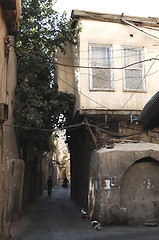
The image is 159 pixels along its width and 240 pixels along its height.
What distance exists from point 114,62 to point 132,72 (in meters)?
0.97

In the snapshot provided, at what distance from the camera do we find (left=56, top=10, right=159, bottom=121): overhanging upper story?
12.2 m

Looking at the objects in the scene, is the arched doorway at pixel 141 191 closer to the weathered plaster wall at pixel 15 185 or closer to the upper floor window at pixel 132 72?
the upper floor window at pixel 132 72

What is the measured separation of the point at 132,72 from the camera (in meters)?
12.7

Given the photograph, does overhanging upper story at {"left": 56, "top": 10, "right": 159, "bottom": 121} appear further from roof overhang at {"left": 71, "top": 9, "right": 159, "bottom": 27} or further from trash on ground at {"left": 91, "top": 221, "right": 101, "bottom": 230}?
trash on ground at {"left": 91, "top": 221, "right": 101, "bottom": 230}

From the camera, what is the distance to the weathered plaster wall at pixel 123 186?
9797 mm

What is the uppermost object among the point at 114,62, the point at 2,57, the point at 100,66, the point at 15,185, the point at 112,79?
Answer: the point at 114,62

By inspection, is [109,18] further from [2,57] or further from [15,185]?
[15,185]

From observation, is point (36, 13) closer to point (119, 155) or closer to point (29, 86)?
point (29, 86)

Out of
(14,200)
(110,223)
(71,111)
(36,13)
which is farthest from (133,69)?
(14,200)

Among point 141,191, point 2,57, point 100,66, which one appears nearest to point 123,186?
point 141,191

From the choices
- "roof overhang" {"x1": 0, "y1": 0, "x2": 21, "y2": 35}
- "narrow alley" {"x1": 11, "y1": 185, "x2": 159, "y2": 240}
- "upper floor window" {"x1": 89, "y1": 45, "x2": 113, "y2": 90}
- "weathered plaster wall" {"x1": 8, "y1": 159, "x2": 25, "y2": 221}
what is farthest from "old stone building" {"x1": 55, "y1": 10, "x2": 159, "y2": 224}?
"roof overhang" {"x1": 0, "y1": 0, "x2": 21, "y2": 35}

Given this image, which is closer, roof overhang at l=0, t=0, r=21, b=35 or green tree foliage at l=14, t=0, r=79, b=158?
roof overhang at l=0, t=0, r=21, b=35

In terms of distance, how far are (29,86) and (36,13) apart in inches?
148

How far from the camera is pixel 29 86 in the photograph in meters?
14.1
